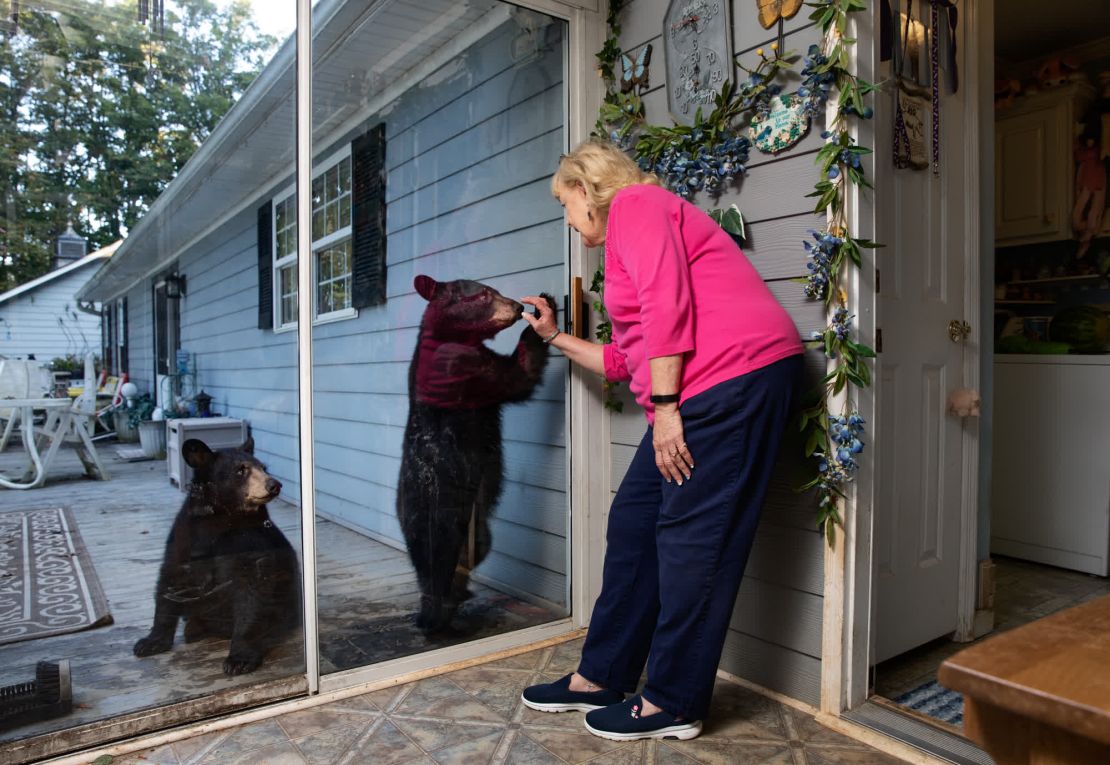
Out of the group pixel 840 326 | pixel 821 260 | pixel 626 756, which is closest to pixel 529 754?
pixel 626 756

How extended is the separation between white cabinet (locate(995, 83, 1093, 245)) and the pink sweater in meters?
2.97

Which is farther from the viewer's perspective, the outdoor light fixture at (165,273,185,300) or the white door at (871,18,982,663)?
the white door at (871,18,982,663)

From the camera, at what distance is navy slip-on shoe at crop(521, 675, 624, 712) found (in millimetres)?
2061

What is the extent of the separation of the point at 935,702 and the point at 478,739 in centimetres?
125

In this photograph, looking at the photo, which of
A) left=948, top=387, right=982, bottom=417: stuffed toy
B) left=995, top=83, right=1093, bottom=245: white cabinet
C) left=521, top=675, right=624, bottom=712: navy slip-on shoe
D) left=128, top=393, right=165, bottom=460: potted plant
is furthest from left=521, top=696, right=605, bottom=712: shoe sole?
left=995, top=83, right=1093, bottom=245: white cabinet

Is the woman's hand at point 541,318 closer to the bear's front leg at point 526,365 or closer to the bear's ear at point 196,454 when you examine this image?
the bear's front leg at point 526,365

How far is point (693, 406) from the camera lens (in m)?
1.81

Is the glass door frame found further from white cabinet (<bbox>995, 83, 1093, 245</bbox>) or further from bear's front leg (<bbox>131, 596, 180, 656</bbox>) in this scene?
white cabinet (<bbox>995, 83, 1093, 245</bbox>)

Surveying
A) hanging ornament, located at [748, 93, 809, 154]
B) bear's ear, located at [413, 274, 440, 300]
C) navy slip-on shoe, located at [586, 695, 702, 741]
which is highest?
hanging ornament, located at [748, 93, 809, 154]

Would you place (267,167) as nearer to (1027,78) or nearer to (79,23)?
(79,23)

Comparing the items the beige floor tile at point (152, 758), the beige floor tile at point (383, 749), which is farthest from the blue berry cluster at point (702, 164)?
the beige floor tile at point (152, 758)

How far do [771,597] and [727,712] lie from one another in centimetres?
33

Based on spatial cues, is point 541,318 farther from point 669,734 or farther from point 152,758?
point 152,758

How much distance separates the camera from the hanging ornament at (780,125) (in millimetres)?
1991
